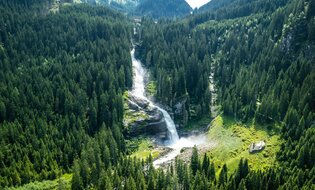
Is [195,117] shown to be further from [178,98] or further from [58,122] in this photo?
[58,122]

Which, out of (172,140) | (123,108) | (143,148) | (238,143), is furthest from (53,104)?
(238,143)

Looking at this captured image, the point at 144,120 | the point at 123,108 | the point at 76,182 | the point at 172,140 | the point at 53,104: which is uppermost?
the point at 53,104

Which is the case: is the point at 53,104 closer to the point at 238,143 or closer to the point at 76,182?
the point at 76,182

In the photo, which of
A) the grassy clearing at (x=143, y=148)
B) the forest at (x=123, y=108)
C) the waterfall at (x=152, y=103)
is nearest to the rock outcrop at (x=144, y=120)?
the forest at (x=123, y=108)

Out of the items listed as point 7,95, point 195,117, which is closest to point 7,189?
point 7,95

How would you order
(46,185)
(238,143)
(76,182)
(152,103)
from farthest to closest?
(152,103)
(238,143)
(46,185)
(76,182)

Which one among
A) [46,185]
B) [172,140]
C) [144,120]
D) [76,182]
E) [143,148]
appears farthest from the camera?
[172,140]

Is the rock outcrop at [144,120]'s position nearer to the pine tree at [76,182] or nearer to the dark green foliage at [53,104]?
the dark green foliage at [53,104]

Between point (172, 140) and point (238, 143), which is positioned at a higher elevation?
point (238, 143)
